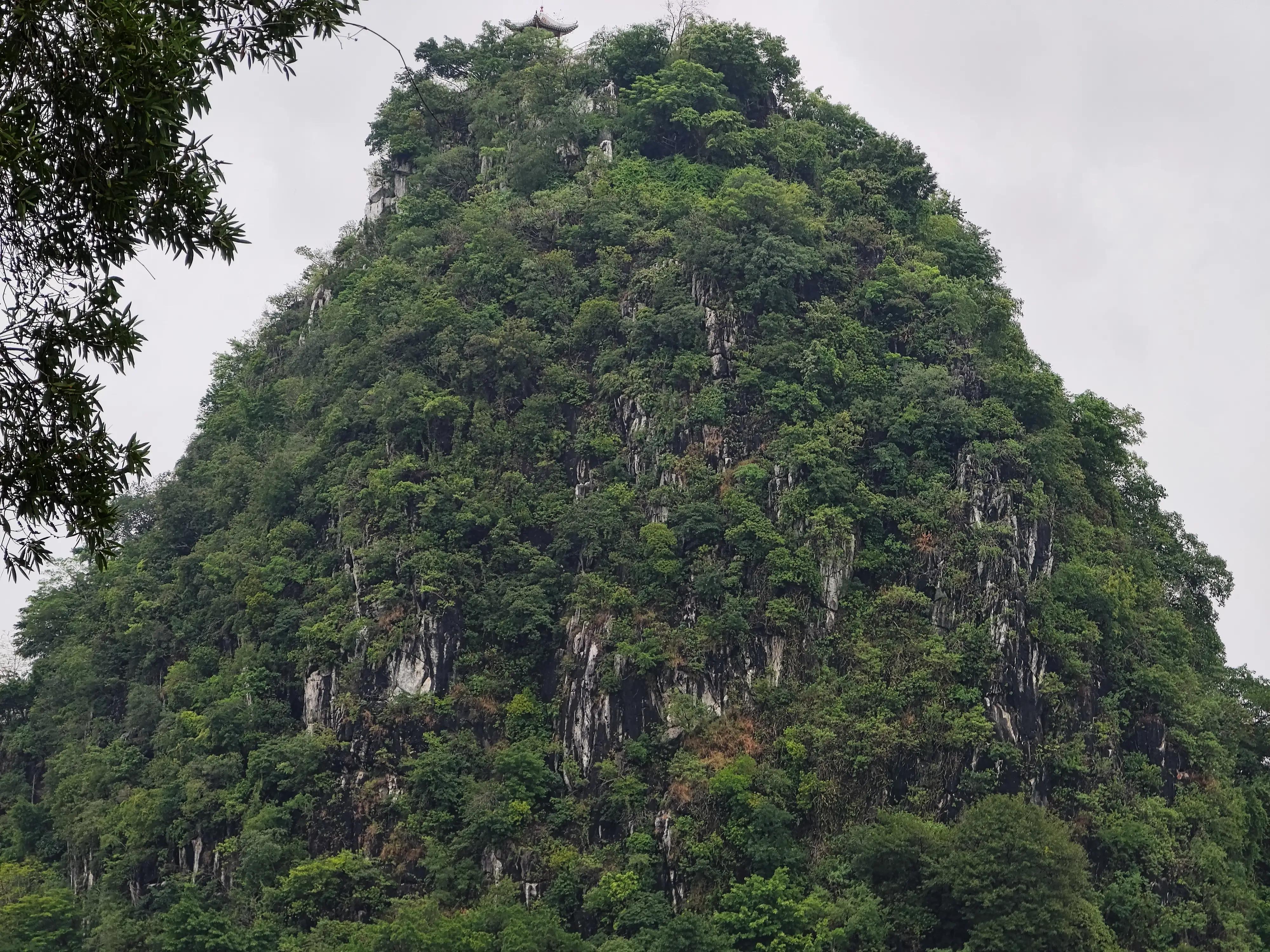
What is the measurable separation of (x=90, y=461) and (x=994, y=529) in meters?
31.7

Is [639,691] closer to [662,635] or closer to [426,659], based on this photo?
[662,635]

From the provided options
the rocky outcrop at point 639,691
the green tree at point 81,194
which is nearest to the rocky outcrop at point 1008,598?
the rocky outcrop at point 639,691

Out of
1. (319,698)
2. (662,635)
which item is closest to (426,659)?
(319,698)

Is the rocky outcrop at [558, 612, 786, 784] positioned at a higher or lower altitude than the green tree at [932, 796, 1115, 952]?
higher

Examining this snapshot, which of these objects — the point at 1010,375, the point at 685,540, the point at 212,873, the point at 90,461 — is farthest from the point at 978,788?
the point at 90,461

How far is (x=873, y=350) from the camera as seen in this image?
4247cm

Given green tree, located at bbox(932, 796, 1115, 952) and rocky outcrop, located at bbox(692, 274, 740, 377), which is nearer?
green tree, located at bbox(932, 796, 1115, 952)

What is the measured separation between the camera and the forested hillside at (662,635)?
108 feet

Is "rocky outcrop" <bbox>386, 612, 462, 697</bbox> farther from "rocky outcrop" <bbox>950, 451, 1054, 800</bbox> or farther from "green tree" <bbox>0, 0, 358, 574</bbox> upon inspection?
"green tree" <bbox>0, 0, 358, 574</bbox>

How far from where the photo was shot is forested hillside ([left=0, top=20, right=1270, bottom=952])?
3278 cm

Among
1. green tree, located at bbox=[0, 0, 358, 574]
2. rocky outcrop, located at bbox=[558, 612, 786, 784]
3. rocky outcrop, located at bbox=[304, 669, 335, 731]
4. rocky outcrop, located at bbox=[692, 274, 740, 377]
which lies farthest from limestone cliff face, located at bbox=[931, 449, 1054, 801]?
green tree, located at bbox=[0, 0, 358, 574]

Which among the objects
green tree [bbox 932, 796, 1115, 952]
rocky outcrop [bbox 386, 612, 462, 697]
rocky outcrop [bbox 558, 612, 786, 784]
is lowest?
green tree [bbox 932, 796, 1115, 952]

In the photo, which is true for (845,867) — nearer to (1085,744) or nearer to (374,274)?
(1085,744)

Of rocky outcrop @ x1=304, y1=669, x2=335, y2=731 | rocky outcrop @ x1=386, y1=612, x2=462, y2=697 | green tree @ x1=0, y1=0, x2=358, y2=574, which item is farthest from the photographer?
rocky outcrop @ x1=386, y1=612, x2=462, y2=697
